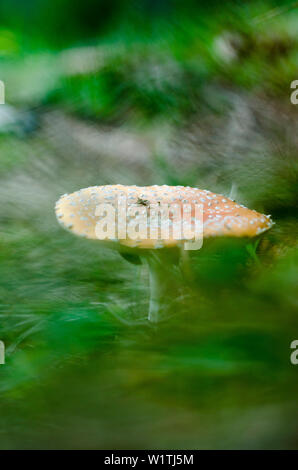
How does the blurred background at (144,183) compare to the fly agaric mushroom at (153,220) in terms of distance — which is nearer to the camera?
the blurred background at (144,183)

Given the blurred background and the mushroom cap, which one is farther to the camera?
the mushroom cap

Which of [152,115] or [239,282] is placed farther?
[152,115]

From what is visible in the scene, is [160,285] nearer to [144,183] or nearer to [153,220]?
[153,220]

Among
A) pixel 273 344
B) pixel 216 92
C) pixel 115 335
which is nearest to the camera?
pixel 273 344

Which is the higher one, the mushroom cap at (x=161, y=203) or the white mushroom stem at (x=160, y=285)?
the mushroom cap at (x=161, y=203)

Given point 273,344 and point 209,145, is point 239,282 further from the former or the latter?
point 209,145
